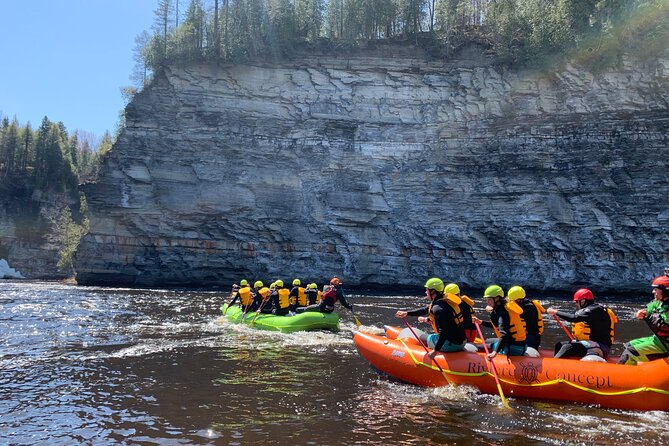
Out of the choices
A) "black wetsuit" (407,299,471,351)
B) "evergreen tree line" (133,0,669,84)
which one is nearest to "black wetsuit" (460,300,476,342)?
"black wetsuit" (407,299,471,351)

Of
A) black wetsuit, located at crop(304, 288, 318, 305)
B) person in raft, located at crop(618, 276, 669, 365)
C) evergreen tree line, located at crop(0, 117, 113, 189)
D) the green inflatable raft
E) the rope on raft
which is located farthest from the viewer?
evergreen tree line, located at crop(0, 117, 113, 189)

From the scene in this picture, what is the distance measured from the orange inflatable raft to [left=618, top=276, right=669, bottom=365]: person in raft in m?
0.42

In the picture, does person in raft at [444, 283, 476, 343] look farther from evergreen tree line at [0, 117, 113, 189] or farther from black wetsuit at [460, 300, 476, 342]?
evergreen tree line at [0, 117, 113, 189]

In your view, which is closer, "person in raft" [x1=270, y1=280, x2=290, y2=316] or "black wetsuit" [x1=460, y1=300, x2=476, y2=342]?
"black wetsuit" [x1=460, y1=300, x2=476, y2=342]

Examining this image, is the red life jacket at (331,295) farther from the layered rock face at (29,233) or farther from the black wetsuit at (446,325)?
the layered rock face at (29,233)

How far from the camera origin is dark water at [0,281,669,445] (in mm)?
6648

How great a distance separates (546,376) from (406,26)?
4100 cm

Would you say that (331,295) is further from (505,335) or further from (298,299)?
(505,335)

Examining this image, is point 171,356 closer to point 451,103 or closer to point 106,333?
point 106,333

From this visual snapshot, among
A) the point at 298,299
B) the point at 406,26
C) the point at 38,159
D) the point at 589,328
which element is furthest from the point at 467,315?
the point at 38,159

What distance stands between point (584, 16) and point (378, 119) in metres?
16.2

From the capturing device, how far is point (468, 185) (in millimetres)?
34594

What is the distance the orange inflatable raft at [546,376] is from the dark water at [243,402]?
0.73ft

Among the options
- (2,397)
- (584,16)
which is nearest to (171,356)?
(2,397)
